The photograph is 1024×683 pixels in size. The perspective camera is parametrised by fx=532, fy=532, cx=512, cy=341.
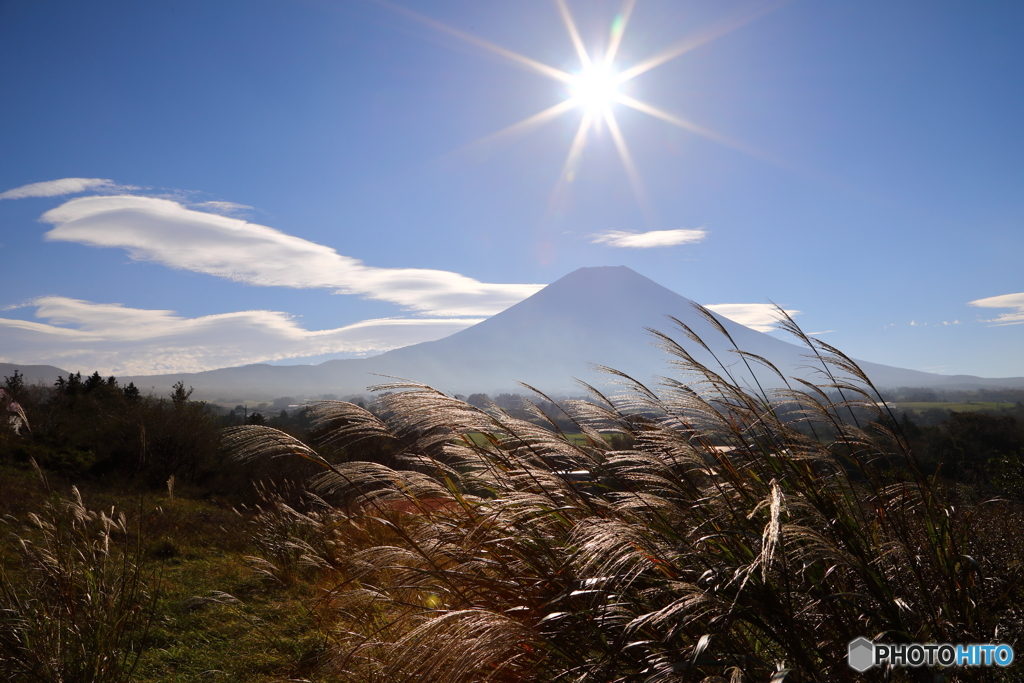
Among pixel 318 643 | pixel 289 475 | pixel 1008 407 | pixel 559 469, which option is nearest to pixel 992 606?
pixel 559 469

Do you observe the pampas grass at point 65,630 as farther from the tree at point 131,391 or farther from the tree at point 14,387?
the tree at point 131,391

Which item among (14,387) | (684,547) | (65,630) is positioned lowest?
(65,630)

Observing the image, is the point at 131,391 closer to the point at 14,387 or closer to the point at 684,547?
the point at 14,387

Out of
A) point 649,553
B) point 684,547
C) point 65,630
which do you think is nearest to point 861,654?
point 684,547

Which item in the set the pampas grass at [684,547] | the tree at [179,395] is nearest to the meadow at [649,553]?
the pampas grass at [684,547]

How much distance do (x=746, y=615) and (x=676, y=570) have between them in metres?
0.21

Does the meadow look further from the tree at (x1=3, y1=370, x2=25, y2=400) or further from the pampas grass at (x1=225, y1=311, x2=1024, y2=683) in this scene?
the tree at (x1=3, y1=370, x2=25, y2=400)

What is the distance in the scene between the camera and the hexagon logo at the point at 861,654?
141cm

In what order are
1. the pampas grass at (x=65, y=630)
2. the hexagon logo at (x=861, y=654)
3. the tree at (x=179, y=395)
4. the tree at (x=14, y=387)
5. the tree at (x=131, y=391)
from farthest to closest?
1. the tree at (x=131, y=391)
2. the tree at (x=179, y=395)
3. the tree at (x=14, y=387)
4. the pampas grass at (x=65, y=630)
5. the hexagon logo at (x=861, y=654)

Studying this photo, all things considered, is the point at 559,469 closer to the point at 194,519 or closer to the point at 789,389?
the point at 789,389

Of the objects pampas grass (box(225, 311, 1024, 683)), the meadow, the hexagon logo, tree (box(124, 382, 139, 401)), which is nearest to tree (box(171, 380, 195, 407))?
tree (box(124, 382, 139, 401))

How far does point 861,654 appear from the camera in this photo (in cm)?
143

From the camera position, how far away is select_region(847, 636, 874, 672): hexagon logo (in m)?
1.41

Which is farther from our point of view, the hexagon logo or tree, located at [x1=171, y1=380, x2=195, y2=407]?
tree, located at [x1=171, y1=380, x2=195, y2=407]
